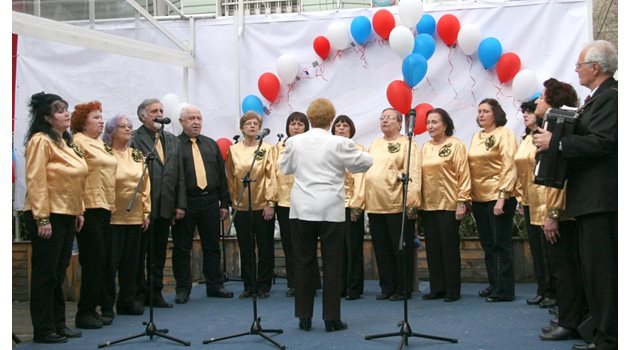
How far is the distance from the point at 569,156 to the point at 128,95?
5.80 meters

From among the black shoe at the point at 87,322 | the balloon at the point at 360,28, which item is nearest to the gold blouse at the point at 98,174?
the black shoe at the point at 87,322

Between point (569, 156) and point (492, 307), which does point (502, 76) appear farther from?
point (569, 156)

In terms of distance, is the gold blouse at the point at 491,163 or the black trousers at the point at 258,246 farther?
the black trousers at the point at 258,246

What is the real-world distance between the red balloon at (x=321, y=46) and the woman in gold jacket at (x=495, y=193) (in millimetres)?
2532

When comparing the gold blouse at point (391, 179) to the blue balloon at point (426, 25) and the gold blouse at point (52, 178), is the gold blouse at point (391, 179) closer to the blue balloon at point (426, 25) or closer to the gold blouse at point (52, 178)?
the blue balloon at point (426, 25)

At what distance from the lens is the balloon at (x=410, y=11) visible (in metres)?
8.01

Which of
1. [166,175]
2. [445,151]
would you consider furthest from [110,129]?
[445,151]

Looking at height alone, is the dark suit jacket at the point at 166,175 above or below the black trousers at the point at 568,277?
above

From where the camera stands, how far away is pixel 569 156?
3.85 meters

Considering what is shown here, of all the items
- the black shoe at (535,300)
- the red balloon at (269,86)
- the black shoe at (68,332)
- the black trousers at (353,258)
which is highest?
the red balloon at (269,86)

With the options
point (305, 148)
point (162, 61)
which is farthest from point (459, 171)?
point (162, 61)

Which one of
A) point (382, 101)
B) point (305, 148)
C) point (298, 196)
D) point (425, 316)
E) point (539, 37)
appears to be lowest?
point (425, 316)

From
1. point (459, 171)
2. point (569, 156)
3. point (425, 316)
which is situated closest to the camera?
point (569, 156)

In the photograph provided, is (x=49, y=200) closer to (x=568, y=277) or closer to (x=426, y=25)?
(x=568, y=277)
